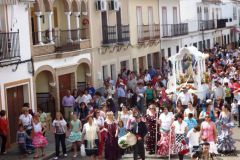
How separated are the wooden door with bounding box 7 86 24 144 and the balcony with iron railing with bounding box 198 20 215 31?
107ft

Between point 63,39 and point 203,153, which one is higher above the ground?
point 63,39

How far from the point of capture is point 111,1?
31984 millimetres

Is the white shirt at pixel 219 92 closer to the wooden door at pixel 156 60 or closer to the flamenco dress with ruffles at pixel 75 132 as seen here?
the flamenco dress with ruffles at pixel 75 132

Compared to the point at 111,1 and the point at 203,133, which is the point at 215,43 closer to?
the point at 111,1

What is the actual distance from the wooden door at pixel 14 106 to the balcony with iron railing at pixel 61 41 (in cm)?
209

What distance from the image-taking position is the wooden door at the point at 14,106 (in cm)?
2195

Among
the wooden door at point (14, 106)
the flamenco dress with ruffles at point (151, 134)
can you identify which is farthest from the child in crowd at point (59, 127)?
the wooden door at point (14, 106)

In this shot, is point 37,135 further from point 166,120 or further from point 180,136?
point 180,136

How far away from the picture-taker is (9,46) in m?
21.6

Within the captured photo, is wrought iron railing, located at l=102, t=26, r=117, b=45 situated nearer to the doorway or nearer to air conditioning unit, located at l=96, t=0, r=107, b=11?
air conditioning unit, located at l=96, t=0, r=107, b=11

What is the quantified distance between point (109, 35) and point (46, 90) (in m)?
7.05

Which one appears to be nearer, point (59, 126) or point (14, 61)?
point (59, 126)

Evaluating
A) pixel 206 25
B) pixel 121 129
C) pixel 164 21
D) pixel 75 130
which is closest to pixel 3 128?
pixel 75 130

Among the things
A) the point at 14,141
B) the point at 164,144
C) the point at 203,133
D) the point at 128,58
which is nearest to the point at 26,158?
the point at 14,141
